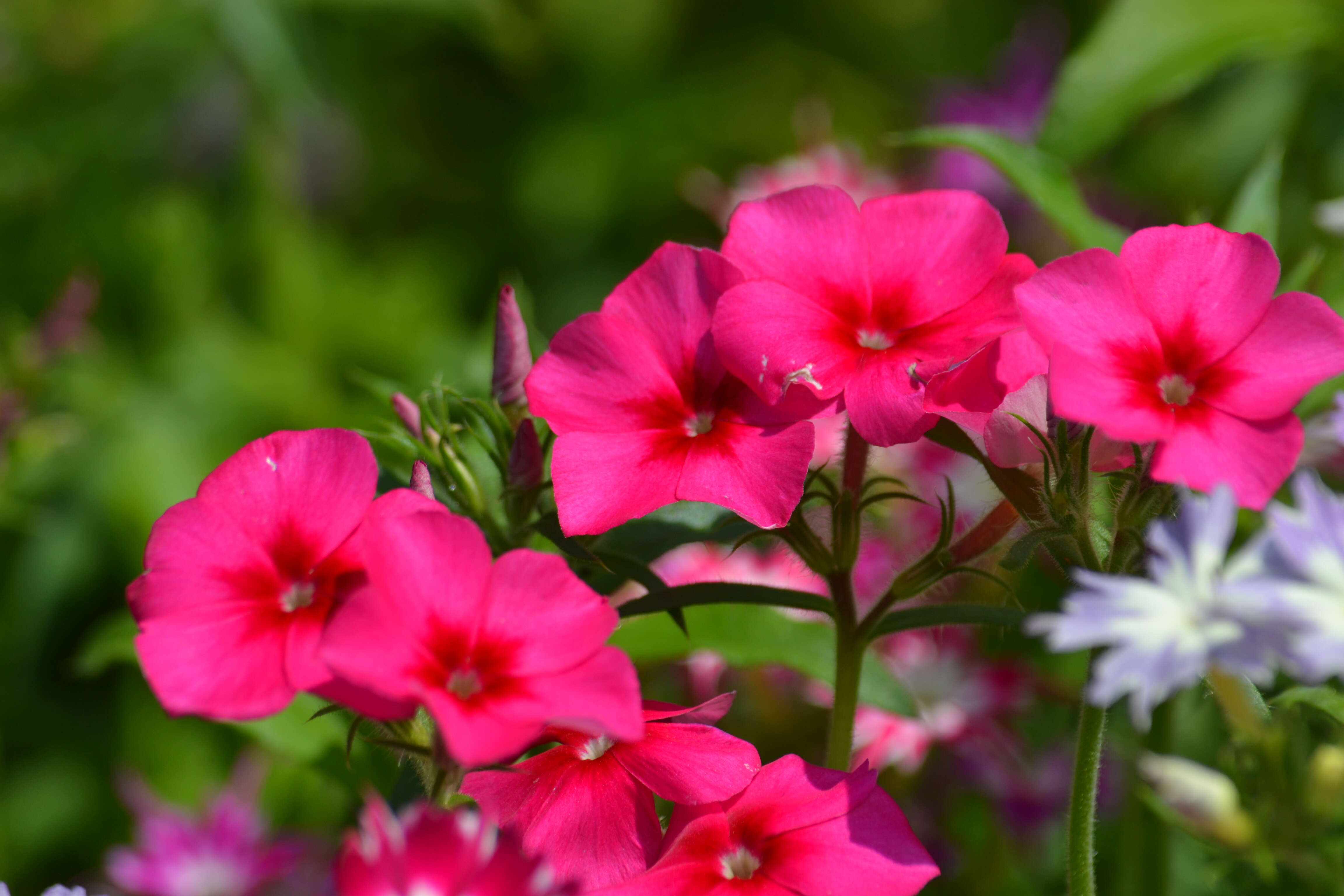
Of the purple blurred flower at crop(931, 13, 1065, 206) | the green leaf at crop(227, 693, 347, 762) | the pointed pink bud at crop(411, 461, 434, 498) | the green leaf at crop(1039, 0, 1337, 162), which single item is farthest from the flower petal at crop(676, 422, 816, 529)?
the purple blurred flower at crop(931, 13, 1065, 206)

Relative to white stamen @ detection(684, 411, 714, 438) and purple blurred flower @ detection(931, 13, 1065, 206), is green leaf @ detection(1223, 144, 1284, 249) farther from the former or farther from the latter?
purple blurred flower @ detection(931, 13, 1065, 206)

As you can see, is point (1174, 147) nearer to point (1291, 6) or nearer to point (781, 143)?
point (1291, 6)

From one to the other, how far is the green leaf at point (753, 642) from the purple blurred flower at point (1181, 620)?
0.33 meters

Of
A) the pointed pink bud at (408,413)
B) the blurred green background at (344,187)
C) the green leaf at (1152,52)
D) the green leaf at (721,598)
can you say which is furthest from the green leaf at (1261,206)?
the pointed pink bud at (408,413)

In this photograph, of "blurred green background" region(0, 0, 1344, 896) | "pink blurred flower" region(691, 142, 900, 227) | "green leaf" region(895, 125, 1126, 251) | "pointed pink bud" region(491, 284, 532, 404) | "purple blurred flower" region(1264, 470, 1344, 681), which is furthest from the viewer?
"pink blurred flower" region(691, 142, 900, 227)

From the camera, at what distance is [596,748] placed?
0.52m

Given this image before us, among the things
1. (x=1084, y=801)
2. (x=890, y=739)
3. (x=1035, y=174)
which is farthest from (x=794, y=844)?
(x=1035, y=174)

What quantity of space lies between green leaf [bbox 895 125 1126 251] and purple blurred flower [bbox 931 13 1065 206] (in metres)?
0.73

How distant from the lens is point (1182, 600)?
1.38 ft

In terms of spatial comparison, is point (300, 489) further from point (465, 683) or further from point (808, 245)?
point (808, 245)

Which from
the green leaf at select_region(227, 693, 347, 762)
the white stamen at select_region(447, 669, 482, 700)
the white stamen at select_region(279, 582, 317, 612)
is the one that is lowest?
the green leaf at select_region(227, 693, 347, 762)

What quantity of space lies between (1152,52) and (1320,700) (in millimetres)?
596

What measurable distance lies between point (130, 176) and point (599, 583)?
156 cm

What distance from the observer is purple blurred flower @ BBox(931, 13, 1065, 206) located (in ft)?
5.09
